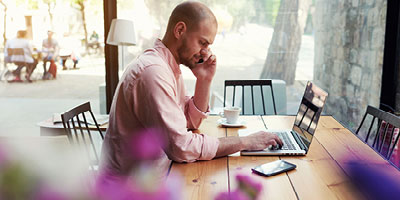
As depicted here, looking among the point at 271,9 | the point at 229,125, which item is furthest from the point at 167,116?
the point at 271,9

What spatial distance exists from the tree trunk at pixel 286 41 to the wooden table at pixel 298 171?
2124mm

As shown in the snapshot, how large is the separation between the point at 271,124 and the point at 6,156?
2049 millimetres

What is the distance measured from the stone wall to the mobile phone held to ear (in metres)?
2.38

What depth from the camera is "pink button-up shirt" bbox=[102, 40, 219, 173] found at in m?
1.36

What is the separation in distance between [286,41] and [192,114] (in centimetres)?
231

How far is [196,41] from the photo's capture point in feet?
5.18

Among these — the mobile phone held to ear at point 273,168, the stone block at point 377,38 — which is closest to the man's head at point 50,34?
the stone block at point 377,38

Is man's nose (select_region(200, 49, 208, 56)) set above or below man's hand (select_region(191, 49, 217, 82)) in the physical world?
above

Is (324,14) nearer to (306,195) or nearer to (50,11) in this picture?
(50,11)

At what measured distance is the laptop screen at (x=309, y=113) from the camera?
5.20 ft

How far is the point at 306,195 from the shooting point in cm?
115

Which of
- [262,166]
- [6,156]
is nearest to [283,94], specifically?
[262,166]

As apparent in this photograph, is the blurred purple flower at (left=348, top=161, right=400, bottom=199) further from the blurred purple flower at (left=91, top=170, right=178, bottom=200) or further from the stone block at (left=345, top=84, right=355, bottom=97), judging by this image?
the stone block at (left=345, top=84, right=355, bottom=97)

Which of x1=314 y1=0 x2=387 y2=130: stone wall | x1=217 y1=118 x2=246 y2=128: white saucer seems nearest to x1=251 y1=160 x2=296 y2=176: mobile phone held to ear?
x1=217 y1=118 x2=246 y2=128: white saucer
